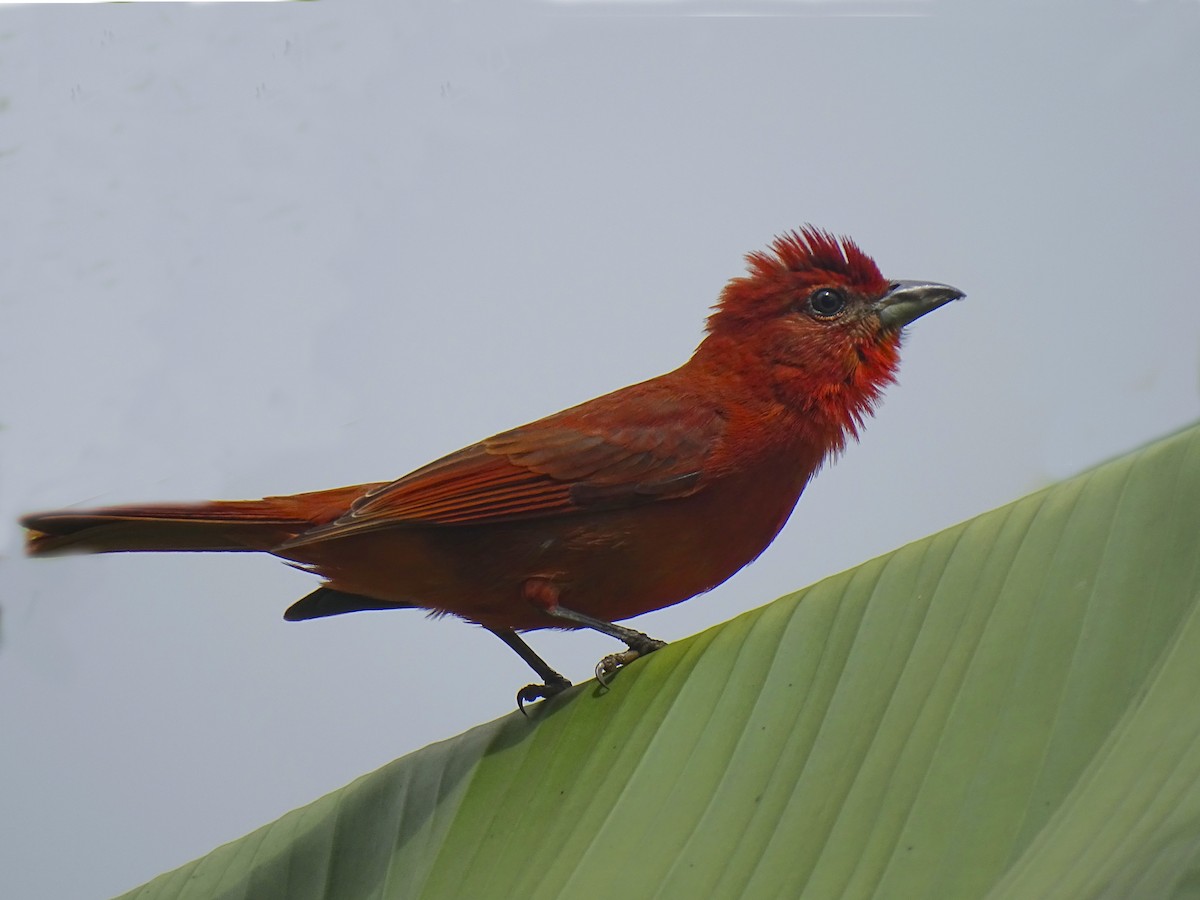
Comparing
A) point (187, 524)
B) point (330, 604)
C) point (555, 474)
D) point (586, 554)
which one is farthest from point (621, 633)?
point (187, 524)

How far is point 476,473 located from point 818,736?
3.70ft

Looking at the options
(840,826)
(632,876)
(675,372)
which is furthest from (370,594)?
(840,826)

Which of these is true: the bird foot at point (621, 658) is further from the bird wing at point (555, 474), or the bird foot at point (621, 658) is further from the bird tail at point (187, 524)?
the bird tail at point (187, 524)

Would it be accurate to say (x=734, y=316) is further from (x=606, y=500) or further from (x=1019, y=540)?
(x=1019, y=540)

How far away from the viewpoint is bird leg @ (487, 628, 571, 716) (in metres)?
2.51

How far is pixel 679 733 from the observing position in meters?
1.59

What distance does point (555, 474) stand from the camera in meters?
2.38

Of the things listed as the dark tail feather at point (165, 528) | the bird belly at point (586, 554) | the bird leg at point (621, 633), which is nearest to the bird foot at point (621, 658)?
the bird leg at point (621, 633)

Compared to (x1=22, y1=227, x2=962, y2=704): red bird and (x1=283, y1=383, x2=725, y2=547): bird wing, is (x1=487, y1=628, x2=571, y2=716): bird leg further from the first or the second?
(x1=283, y1=383, x2=725, y2=547): bird wing

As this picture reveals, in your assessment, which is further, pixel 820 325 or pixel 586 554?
pixel 820 325

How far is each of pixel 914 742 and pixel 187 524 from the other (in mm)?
1491

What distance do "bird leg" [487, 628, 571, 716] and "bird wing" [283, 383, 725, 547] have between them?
378mm

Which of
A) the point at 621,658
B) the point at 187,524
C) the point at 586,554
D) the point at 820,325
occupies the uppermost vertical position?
the point at 187,524

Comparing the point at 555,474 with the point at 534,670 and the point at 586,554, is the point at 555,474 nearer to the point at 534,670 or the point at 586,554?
the point at 586,554
